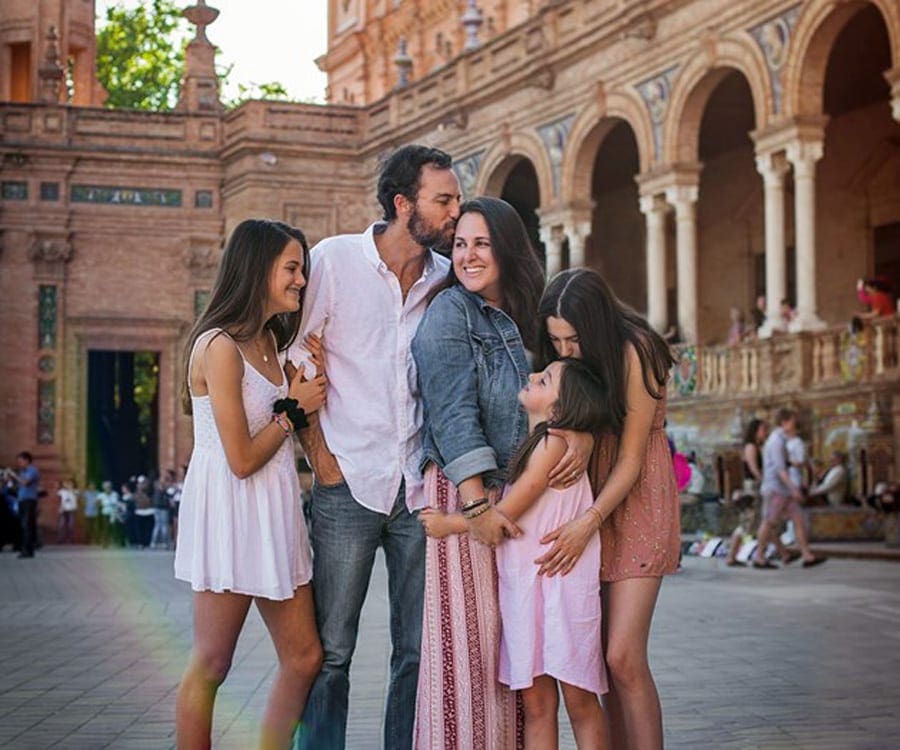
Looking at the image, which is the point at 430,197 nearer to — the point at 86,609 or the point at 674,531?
the point at 674,531

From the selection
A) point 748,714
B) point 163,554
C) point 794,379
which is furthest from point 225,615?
point 163,554

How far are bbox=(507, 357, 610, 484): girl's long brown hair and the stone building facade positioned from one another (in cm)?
1506

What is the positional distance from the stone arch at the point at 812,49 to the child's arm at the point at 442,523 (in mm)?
17219

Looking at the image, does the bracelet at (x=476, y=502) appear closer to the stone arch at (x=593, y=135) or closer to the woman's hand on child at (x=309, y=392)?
the woman's hand on child at (x=309, y=392)

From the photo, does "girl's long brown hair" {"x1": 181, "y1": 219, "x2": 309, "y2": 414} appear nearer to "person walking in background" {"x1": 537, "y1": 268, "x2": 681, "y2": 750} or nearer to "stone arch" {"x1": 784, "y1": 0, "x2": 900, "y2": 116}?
"person walking in background" {"x1": 537, "y1": 268, "x2": 681, "y2": 750}

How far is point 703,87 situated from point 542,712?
67.5 ft

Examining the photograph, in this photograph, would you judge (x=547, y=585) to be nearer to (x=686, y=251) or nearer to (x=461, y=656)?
(x=461, y=656)

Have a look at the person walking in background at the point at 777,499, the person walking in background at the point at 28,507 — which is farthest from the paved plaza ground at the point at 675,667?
the person walking in background at the point at 28,507

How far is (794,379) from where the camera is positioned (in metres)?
21.7

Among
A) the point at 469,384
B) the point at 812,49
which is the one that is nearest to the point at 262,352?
the point at 469,384

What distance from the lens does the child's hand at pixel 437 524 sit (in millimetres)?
4859

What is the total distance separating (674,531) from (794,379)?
55.9 feet

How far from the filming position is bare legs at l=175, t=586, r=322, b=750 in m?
5.00

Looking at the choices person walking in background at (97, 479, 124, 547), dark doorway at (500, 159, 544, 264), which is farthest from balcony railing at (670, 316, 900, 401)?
person walking in background at (97, 479, 124, 547)
